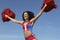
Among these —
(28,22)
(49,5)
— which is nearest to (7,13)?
(28,22)

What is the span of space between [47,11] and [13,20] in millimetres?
1803

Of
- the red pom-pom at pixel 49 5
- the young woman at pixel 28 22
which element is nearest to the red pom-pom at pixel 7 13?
the young woman at pixel 28 22

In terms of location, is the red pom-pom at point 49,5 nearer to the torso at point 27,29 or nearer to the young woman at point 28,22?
the young woman at point 28,22

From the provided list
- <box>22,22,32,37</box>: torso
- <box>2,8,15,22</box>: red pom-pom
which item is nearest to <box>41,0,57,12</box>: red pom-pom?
<box>22,22,32,37</box>: torso

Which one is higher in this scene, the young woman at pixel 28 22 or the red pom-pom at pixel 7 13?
the red pom-pom at pixel 7 13

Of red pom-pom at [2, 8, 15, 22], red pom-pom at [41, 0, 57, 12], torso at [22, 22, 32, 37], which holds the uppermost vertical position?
red pom-pom at [2, 8, 15, 22]

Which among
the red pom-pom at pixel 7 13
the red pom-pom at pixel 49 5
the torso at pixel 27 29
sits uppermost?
the red pom-pom at pixel 7 13

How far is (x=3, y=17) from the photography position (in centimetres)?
1504

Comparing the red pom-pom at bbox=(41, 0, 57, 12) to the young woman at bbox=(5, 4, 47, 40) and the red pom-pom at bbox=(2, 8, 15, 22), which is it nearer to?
the young woman at bbox=(5, 4, 47, 40)

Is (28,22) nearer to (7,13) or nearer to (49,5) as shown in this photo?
(49,5)

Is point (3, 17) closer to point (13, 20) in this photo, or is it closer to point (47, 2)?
point (13, 20)

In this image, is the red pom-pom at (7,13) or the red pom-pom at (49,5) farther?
the red pom-pom at (7,13)

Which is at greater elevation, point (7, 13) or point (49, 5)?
point (7, 13)

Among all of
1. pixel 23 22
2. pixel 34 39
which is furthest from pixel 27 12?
pixel 34 39
